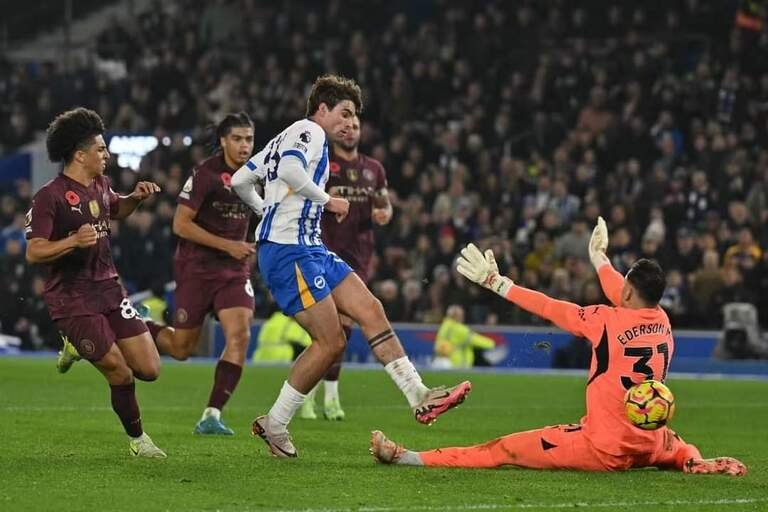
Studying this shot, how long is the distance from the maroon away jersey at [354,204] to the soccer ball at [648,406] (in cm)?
542

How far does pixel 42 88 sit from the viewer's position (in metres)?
33.9

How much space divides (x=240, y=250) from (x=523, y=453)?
3661 millimetres

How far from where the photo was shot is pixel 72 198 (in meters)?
9.86

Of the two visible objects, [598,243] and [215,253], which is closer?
[598,243]

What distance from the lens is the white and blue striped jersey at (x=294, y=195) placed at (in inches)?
387

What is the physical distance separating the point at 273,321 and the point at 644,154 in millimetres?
7449

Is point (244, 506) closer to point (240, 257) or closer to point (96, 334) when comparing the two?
point (96, 334)

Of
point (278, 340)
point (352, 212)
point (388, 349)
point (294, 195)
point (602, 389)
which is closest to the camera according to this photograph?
point (602, 389)

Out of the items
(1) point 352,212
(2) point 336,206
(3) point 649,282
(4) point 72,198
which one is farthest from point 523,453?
(1) point 352,212

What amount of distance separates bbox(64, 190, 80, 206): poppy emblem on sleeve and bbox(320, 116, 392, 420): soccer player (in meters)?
4.37

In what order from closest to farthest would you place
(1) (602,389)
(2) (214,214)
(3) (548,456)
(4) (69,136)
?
1. (1) (602,389)
2. (3) (548,456)
3. (4) (69,136)
4. (2) (214,214)

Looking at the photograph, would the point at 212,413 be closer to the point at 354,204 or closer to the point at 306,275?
the point at 306,275

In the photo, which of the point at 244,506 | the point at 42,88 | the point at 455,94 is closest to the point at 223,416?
the point at 244,506

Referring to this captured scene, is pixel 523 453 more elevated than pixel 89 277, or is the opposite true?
pixel 89 277
